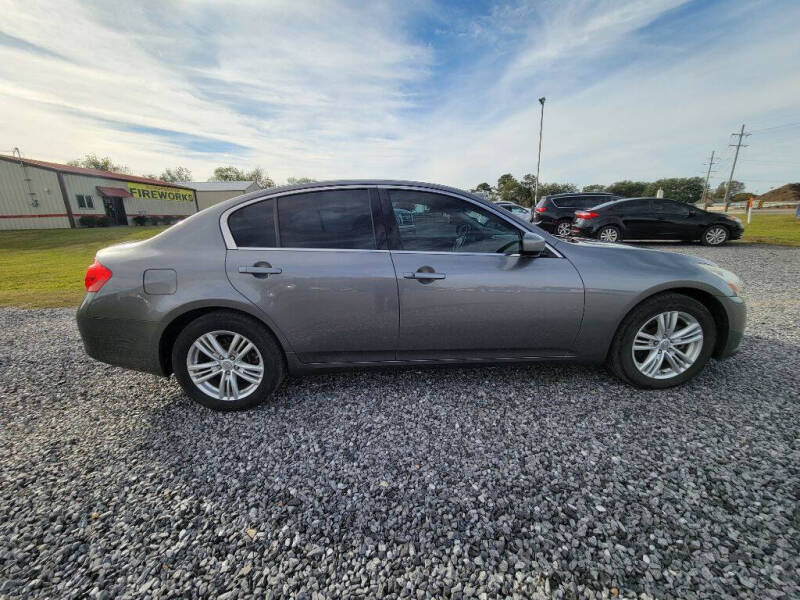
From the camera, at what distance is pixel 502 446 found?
2.23m

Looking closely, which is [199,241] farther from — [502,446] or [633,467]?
[633,467]

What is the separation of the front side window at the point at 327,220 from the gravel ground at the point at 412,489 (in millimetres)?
1215

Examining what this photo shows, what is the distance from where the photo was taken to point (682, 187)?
66.8 m

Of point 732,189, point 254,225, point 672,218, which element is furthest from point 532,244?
point 732,189

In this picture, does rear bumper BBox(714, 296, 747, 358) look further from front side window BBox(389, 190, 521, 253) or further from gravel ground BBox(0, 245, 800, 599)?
front side window BBox(389, 190, 521, 253)

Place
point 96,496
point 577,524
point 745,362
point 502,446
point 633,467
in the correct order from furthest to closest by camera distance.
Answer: point 745,362
point 502,446
point 633,467
point 96,496
point 577,524

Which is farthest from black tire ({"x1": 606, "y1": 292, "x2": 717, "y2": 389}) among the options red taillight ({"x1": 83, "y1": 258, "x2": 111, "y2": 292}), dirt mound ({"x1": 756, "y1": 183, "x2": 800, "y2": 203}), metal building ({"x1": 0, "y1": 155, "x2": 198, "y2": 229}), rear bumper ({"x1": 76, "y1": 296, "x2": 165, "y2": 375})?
dirt mound ({"x1": 756, "y1": 183, "x2": 800, "y2": 203})

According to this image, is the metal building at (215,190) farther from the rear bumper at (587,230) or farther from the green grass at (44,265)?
the rear bumper at (587,230)

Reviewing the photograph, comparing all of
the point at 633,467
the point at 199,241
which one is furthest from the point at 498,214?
the point at 199,241

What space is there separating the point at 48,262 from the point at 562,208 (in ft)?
58.4

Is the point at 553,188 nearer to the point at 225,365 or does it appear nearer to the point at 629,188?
the point at 629,188

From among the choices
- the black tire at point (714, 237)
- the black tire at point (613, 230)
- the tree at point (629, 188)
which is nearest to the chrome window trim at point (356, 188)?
the black tire at point (613, 230)

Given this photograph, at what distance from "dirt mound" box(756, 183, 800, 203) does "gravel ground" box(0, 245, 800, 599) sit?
320ft

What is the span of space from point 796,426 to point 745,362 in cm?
105
